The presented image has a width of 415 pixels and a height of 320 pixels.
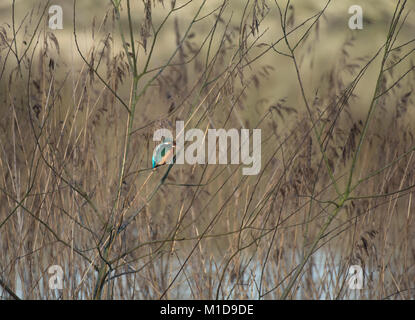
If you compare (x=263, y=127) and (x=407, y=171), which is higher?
(x=263, y=127)

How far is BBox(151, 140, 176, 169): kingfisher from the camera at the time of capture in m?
2.22

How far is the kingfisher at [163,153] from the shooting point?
2224 millimetres

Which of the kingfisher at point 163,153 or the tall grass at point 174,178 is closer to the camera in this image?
the kingfisher at point 163,153

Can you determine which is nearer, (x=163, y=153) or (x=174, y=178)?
(x=163, y=153)

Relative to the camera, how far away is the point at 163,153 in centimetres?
225

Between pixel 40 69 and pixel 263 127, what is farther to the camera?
pixel 263 127

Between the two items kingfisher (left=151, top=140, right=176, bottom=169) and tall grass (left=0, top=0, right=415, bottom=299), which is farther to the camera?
tall grass (left=0, top=0, right=415, bottom=299)

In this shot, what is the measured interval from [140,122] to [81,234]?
0.70 metres

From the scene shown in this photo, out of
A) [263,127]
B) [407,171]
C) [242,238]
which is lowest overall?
[242,238]
